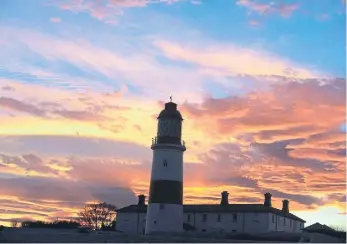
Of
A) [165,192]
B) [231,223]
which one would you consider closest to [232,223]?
[231,223]

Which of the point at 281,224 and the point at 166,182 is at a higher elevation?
the point at 166,182

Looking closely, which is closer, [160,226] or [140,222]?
[160,226]

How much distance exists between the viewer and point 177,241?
41.8 m

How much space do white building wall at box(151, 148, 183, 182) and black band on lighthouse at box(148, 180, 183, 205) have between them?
0.46 m

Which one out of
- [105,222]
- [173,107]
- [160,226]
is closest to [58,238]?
[160,226]

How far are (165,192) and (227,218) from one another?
45.4ft

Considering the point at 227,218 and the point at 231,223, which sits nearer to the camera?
the point at 231,223

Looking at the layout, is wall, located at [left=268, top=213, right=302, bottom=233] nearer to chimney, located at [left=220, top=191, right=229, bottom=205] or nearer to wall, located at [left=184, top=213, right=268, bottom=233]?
wall, located at [left=184, top=213, right=268, bottom=233]

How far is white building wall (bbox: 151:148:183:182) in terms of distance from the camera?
50.9 meters

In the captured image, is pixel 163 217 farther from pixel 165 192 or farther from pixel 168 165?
pixel 168 165

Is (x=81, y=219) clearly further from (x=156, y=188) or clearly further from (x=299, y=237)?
(x=299, y=237)

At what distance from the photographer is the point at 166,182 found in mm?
50781

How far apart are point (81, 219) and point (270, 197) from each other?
3807cm

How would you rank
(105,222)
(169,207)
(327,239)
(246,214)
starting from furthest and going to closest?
(105,222), (246,214), (169,207), (327,239)
